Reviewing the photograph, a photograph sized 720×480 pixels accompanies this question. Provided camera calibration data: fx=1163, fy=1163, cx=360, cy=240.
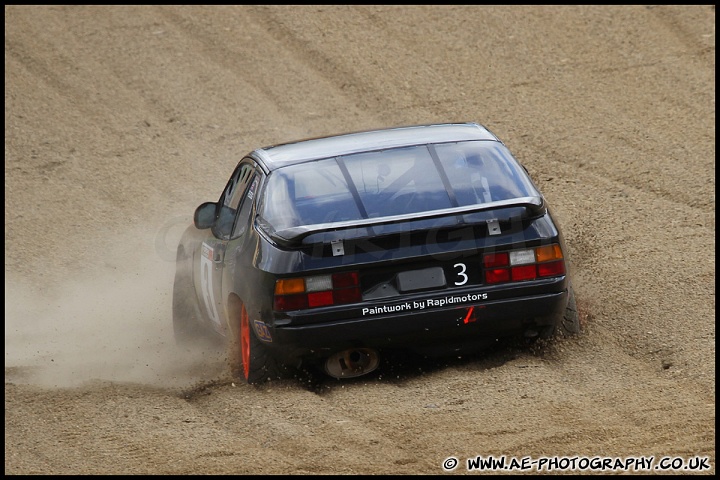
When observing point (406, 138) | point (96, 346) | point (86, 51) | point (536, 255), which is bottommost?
point (96, 346)

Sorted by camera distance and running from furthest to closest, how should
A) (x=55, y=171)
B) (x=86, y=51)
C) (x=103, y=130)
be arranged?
(x=86, y=51) < (x=103, y=130) < (x=55, y=171)

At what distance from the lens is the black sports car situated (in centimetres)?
665

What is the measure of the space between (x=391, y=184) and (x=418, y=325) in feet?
3.15

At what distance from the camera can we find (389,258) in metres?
6.62

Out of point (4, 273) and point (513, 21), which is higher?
point (513, 21)

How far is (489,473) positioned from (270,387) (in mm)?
2110

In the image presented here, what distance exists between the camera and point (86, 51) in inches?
709

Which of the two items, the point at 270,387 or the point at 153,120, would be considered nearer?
the point at 270,387

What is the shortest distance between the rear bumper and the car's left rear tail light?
118 millimetres

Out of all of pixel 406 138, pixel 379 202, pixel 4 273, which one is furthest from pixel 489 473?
pixel 4 273

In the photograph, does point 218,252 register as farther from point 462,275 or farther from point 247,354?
point 462,275

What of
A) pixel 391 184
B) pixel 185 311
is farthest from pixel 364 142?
pixel 185 311

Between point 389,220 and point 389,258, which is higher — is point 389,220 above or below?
above

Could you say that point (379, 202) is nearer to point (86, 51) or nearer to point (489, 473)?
point (489, 473)
